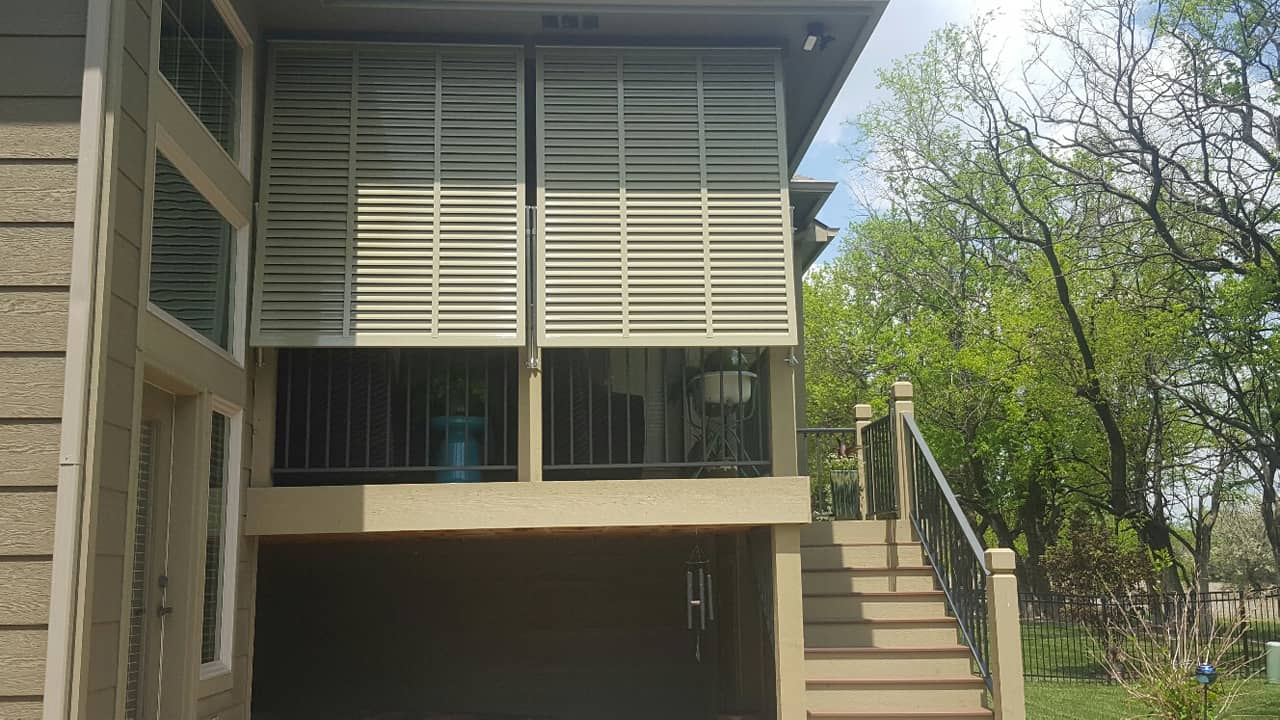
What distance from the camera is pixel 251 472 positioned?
6.68 metres

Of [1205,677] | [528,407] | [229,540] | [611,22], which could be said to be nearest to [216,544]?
[229,540]

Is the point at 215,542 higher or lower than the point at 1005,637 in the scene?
higher

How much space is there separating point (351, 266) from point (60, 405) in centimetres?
298

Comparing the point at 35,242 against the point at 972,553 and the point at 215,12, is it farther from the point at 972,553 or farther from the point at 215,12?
the point at 972,553

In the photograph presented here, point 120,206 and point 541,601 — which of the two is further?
point 541,601

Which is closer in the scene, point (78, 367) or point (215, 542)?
point (78, 367)

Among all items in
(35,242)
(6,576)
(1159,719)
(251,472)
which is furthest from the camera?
(1159,719)

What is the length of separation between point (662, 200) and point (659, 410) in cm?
204

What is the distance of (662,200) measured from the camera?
715cm

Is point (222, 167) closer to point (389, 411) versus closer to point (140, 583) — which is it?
point (389, 411)

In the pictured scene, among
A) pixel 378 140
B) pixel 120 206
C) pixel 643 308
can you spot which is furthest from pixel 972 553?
pixel 120 206

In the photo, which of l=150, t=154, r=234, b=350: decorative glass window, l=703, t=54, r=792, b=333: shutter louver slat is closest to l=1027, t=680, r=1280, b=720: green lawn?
l=703, t=54, r=792, b=333: shutter louver slat

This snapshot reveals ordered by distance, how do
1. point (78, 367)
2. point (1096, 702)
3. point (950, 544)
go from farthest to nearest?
1. point (1096, 702)
2. point (950, 544)
3. point (78, 367)

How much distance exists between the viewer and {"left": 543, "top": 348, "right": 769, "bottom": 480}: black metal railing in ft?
25.3
